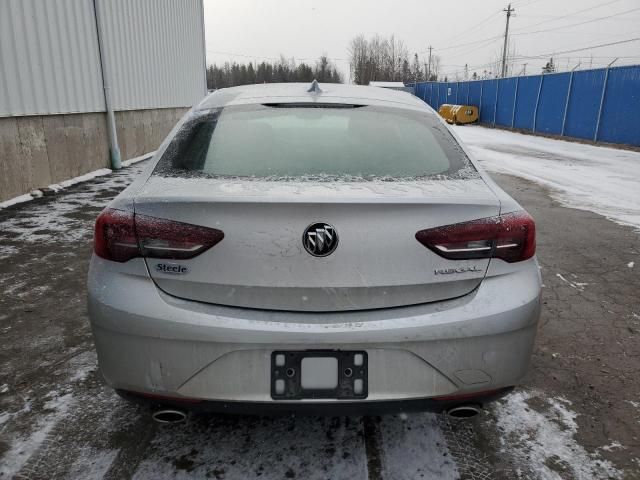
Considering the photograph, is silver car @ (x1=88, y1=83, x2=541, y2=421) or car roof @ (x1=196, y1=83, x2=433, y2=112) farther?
car roof @ (x1=196, y1=83, x2=433, y2=112)

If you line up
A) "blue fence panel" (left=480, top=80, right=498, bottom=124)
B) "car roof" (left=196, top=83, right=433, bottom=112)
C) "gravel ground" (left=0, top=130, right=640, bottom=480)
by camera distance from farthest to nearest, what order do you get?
"blue fence panel" (left=480, top=80, right=498, bottom=124) → "car roof" (left=196, top=83, right=433, bottom=112) → "gravel ground" (left=0, top=130, right=640, bottom=480)

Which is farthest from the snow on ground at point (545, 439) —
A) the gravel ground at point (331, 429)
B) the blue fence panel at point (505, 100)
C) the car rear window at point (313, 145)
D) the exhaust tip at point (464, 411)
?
the blue fence panel at point (505, 100)

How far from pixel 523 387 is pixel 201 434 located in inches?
68.4

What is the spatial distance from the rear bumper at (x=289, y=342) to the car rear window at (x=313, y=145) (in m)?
0.58

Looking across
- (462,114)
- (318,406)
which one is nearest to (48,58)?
(318,406)

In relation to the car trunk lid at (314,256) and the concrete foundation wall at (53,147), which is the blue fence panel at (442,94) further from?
the car trunk lid at (314,256)

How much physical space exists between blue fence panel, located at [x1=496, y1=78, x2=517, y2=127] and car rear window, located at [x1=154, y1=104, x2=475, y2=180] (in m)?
25.1

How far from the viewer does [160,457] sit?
2.06 metres

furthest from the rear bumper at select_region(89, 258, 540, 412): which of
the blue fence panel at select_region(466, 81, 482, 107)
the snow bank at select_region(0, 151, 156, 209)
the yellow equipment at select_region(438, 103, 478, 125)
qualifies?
the blue fence panel at select_region(466, 81, 482, 107)

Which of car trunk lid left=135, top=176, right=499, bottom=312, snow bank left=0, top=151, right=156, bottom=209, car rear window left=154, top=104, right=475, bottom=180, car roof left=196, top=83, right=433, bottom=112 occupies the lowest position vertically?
snow bank left=0, top=151, right=156, bottom=209

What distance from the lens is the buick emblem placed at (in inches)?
65.4

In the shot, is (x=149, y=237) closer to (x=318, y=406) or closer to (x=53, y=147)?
(x=318, y=406)

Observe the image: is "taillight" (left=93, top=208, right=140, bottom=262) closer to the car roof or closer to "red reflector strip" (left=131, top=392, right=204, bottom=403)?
"red reflector strip" (left=131, top=392, right=204, bottom=403)

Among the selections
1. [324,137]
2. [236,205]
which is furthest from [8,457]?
[324,137]
